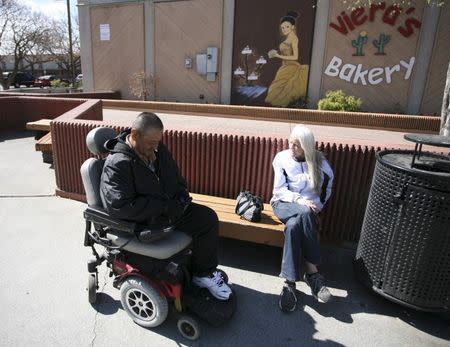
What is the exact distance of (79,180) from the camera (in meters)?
4.90

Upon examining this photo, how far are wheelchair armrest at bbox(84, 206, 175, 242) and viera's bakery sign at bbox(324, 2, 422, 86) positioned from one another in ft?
38.8

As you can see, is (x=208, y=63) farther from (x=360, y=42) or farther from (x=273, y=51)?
(x=360, y=42)

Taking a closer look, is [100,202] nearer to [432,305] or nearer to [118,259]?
[118,259]

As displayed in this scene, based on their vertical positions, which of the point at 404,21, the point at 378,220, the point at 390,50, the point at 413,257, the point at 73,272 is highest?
the point at 404,21

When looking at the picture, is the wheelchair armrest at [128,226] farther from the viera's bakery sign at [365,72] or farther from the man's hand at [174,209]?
the viera's bakery sign at [365,72]

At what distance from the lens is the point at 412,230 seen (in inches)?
101

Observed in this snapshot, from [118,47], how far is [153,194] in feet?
50.2

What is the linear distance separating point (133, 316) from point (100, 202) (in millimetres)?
935

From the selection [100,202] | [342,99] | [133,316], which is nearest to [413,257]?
[133,316]

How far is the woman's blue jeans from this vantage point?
291cm

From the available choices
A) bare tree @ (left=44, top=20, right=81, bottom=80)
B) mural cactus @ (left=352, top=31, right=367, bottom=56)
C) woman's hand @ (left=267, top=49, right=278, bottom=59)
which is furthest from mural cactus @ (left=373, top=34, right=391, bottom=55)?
bare tree @ (left=44, top=20, right=81, bottom=80)

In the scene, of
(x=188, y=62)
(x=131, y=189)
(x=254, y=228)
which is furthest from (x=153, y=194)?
(x=188, y=62)

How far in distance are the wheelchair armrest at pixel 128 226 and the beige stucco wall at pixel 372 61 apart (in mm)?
11807

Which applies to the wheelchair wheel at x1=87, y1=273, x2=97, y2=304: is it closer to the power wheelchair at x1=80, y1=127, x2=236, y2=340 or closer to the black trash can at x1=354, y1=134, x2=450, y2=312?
the power wheelchair at x1=80, y1=127, x2=236, y2=340
